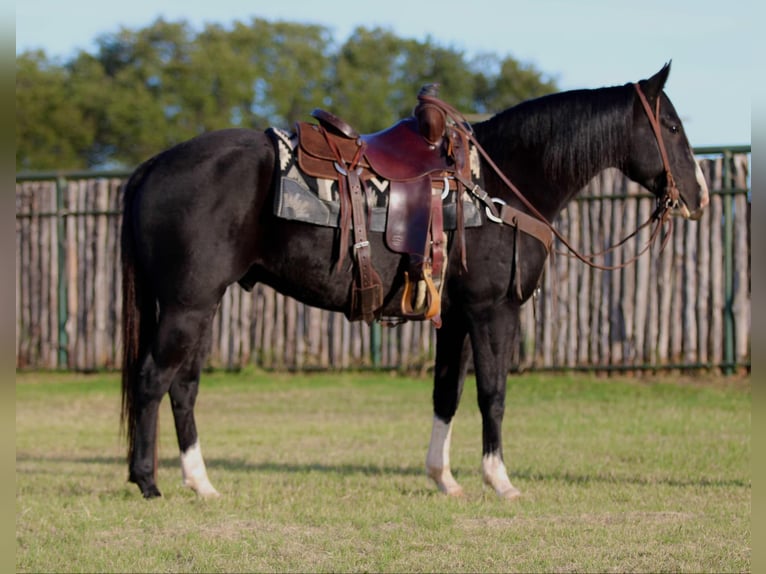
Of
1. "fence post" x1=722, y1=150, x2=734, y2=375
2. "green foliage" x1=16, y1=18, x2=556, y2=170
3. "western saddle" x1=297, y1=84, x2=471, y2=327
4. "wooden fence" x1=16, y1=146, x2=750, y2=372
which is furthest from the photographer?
"green foliage" x1=16, y1=18, x2=556, y2=170

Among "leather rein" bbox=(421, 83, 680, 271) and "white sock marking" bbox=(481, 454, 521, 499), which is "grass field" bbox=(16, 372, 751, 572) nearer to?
"white sock marking" bbox=(481, 454, 521, 499)

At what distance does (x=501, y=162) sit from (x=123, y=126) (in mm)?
32146

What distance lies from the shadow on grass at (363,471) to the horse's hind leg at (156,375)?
126cm

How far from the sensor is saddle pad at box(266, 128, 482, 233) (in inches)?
207

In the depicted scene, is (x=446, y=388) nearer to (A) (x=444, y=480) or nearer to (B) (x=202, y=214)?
(A) (x=444, y=480)

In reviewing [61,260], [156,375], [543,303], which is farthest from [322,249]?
[61,260]

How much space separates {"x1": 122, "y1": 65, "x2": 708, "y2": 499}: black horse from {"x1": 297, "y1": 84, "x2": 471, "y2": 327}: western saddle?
104mm

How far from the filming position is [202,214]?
5.26 metres

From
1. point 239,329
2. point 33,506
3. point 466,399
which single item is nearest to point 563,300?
point 466,399

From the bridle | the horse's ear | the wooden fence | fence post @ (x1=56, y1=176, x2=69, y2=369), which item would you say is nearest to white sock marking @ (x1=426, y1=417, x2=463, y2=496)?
the bridle

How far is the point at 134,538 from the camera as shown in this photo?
4602 mm

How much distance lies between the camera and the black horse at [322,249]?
530cm

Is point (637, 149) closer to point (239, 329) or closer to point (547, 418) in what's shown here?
point (547, 418)

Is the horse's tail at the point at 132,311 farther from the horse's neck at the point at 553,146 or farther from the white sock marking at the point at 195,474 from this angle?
the horse's neck at the point at 553,146
